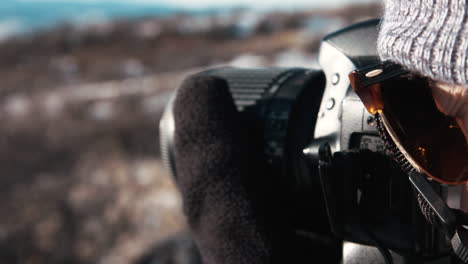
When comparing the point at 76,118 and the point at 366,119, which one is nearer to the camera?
the point at 366,119

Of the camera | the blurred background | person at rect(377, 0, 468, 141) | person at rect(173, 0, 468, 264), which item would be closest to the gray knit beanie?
person at rect(377, 0, 468, 141)

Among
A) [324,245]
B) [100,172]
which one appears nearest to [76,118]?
[100,172]

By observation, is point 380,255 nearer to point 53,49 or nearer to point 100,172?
point 100,172

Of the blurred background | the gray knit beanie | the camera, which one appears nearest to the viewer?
the gray knit beanie

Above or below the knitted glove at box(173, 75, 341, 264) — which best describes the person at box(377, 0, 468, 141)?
above

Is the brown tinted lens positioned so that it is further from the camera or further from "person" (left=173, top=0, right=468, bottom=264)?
"person" (left=173, top=0, right=468, bottom=264)

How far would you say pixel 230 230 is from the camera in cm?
56

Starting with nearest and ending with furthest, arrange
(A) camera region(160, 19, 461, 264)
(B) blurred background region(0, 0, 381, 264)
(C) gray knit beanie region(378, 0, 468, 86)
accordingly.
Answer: (C) gray knit beanie region(378, 0, 468, 86) < (A) camera region(160, 19, 461, 264) < (B) blurred background region(0, 0, 381, 264)

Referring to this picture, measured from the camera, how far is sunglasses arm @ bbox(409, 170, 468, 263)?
44cm

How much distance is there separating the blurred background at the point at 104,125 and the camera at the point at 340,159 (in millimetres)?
878

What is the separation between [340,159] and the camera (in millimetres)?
488

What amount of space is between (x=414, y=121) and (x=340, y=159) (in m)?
0.08

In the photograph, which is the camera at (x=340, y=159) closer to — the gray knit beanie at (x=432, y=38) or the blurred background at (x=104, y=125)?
the gray knit beanie at (x=432, y=38)

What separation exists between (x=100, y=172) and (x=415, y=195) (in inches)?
100
